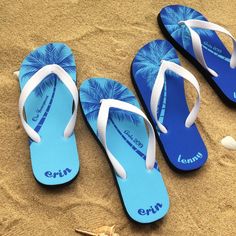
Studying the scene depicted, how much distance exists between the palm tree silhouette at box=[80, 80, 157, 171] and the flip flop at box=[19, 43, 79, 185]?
5 centimetres

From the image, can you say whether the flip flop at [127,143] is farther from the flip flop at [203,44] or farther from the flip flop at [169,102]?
the flip flop at [203,44]

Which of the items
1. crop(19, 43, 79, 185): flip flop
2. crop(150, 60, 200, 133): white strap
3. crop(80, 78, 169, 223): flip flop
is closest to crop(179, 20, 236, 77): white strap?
crop(150, 60, 200, 133): white strap

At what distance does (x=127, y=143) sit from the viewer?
1289 millimetres

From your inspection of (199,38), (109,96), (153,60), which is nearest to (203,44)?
Result: (199,38)

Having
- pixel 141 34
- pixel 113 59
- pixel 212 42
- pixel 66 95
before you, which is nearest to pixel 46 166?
pixel 66 95

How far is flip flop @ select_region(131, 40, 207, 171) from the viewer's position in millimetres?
1298

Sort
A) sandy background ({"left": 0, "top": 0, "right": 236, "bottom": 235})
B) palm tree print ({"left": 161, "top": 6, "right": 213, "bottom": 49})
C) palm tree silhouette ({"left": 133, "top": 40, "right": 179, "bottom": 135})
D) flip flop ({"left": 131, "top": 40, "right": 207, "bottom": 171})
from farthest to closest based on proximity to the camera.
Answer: palm tree print ({"left": 161, "top": 6, "right": 213, "bottom": 49}) < palm tree silhouette ({"left": 133, "top": 40, "right": 179, "bottom": 135}) < flip flop ({"left": 131, "top": 40, "right": 207, "bottom": 171}) < sandy background ({"left": 0, "top": 0, "right": 236, "bottom": 235})

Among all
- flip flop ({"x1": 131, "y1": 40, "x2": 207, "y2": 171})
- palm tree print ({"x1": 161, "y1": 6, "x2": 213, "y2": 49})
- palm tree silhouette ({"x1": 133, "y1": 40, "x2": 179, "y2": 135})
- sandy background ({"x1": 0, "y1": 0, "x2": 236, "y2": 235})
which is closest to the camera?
sandy background ({"x1": 0, "y1": 0, "x2": 236, "y2": 235})

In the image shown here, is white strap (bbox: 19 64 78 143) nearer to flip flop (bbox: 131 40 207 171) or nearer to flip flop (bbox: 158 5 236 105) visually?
flip flop (bbox: 131 40 207 171)

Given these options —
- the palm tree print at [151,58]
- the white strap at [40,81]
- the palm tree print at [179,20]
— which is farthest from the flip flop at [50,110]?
the palm tree print at [179,20]

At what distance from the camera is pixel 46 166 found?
120 centimetres

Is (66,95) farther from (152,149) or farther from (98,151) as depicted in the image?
(152,149)

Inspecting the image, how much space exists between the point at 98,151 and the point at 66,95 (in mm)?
191

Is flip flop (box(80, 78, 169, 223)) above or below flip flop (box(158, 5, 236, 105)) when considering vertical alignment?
below
